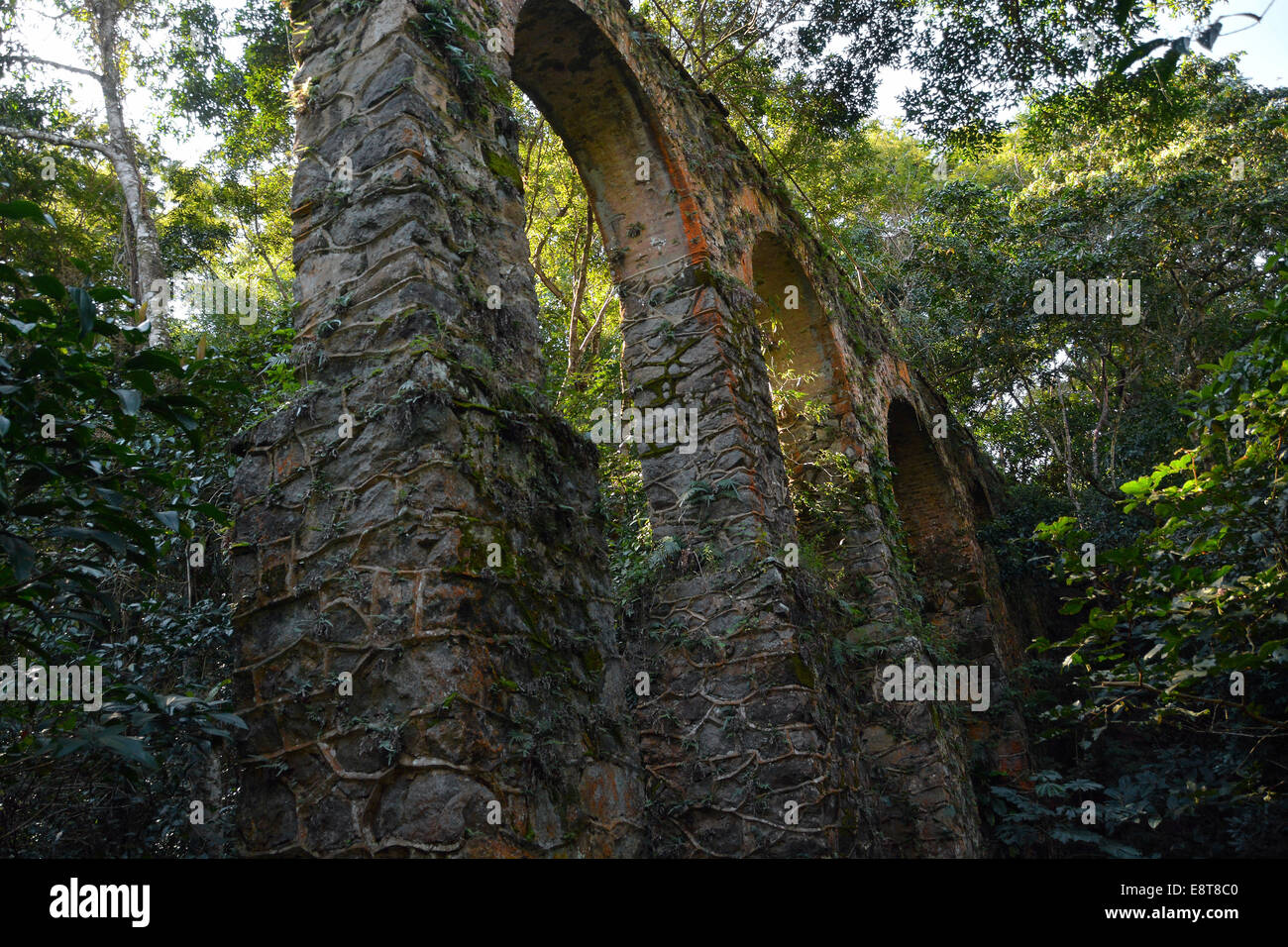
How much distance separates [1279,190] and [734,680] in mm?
10217

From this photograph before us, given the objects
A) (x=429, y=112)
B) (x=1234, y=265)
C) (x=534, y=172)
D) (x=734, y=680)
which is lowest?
(x=734, y=680)

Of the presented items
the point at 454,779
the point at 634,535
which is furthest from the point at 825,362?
the point at 454,779

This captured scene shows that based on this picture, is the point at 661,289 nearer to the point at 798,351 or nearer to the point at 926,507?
the point at 798,351

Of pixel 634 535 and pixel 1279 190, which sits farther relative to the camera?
pixel 1279 190

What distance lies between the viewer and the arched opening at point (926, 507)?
31.4 feet

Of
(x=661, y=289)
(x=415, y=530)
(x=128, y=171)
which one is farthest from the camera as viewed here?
(x=128, y=171)

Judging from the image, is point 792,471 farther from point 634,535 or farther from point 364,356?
point 364,356

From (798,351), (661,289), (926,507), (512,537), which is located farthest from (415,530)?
(926,507)

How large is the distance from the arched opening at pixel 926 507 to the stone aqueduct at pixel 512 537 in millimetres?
3976

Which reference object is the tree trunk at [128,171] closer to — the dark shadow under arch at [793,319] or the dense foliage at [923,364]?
the dense foliage at [923,364]

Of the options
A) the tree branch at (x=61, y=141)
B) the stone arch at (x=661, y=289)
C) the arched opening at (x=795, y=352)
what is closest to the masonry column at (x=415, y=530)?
the stone arch at (x=661, y=289)

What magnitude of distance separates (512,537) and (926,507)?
8193 millimetres

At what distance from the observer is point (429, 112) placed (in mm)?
2855

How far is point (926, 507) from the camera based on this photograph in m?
9.73
